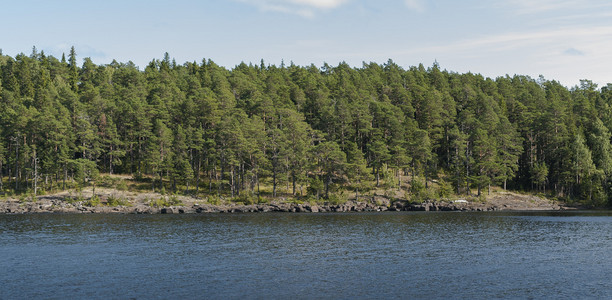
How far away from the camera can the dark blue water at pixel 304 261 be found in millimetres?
34125

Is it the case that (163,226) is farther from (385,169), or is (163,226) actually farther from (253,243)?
(385,169)

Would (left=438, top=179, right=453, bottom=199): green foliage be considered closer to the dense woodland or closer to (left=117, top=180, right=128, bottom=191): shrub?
the dense woodland

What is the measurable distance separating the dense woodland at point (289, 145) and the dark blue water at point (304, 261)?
4294 centimetres

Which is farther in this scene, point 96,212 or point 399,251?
point 96,212

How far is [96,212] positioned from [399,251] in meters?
75.3

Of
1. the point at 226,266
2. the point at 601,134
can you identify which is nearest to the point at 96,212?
the point at 226,266

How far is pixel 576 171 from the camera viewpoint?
124 metres

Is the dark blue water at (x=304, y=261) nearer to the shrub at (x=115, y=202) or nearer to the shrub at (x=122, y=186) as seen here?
the shrub at (x=115, y=202)

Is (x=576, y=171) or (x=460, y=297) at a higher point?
(x=576, y=171)

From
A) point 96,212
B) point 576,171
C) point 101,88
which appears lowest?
point 96,212

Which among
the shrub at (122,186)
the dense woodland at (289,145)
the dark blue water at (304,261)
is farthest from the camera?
the dense woodland at (289,145)

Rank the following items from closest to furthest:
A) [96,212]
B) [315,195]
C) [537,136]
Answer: [96,212] → [315,195] → [537,136]

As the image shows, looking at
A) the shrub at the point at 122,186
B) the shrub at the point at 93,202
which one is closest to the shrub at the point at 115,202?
the shrub at the point at 93,202

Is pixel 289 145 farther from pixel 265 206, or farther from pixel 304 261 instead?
pixel 304 261
